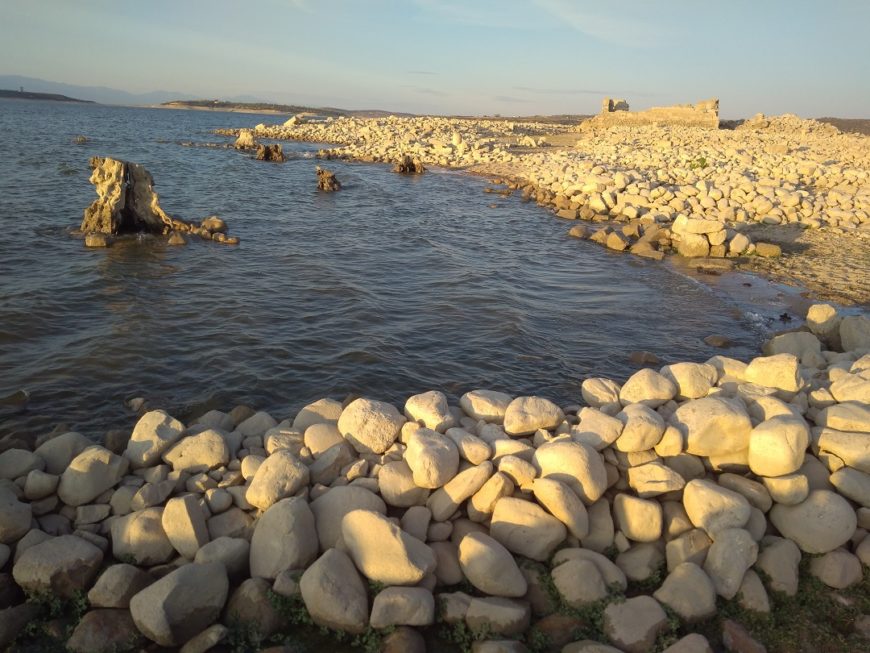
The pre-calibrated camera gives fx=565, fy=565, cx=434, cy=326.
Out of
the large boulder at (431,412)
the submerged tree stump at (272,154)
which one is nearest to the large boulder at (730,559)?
the large boulder at (431,412)

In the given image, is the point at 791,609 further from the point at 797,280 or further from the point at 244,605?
the point at 797,280

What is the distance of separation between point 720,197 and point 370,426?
21.8 meters

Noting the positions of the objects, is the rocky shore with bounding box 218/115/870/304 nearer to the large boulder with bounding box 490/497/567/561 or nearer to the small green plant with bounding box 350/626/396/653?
the large boulder with bounding box 490/497/567/561

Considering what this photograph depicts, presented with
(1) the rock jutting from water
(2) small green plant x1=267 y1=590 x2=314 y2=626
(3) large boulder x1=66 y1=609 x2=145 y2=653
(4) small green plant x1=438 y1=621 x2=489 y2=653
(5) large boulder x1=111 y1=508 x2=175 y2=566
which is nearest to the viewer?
(3) large boulder x1=66 y1=609 x2=145 y2=653

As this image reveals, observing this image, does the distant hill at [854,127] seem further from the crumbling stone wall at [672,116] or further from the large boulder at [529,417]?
the large boulder at [529,417]

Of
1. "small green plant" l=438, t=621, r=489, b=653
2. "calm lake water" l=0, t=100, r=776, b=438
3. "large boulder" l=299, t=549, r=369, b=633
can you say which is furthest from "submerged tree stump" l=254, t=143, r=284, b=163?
"small green plant" l=438, t=621, r=489, b=653

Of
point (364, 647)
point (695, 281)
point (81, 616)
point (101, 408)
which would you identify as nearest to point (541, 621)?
point (364, 647)

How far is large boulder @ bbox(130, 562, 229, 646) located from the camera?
14.6 feet

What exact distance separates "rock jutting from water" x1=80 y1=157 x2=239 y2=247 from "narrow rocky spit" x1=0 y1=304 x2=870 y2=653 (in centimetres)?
1299

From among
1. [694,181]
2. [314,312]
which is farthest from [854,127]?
[314,312]

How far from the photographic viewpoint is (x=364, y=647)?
4516mm

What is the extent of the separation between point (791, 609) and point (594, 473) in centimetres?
196

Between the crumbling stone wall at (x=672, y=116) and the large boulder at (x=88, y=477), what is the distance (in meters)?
66.8

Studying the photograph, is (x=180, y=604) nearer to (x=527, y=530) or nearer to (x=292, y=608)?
(x=292, y=608)
